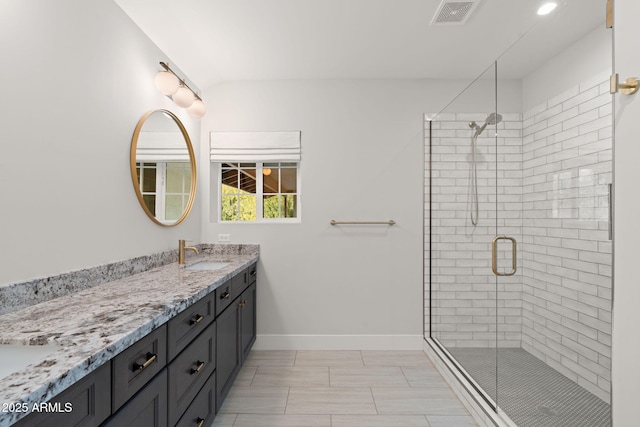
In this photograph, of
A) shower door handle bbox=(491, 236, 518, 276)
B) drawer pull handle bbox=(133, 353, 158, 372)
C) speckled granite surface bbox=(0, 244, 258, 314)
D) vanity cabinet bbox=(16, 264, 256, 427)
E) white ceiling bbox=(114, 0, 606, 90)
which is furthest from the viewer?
white ceiling bbox=(114, 0, 606, 90)

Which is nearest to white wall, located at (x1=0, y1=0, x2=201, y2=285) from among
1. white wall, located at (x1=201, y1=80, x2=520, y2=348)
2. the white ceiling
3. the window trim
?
the white ceiling

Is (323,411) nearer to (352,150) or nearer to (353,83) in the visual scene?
(352,150)

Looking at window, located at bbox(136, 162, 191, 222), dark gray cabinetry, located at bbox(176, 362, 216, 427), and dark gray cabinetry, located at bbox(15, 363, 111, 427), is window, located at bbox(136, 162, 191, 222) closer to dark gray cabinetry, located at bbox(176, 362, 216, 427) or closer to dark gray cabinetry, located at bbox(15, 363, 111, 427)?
dark gray cabinetry, located at bbox(176, 362, 216, 427)

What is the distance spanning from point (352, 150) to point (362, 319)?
159 centimetres

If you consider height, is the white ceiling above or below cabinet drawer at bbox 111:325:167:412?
above

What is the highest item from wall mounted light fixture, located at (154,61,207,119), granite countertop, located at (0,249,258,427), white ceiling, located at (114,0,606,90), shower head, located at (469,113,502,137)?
white ceiling, located at (114,0,606,90)

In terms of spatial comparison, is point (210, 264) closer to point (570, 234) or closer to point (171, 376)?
point (171, 376)

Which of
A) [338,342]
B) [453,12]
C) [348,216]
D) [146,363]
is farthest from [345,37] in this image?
[338,342]

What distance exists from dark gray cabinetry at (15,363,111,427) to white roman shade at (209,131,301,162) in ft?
7.85

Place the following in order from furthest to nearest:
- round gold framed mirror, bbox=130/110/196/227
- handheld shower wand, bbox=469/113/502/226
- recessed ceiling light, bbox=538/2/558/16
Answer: handheld shower wand, bbox=469/113/502/226 → round gold framed mirror, bbox=130/110/196/227 → recessed ceiling light, bbox=538/2/558/16

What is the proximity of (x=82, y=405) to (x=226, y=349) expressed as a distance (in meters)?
1.31

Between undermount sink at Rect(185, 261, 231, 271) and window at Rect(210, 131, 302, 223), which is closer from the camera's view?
undermount sink at Rect(185, 261, 231, 271)

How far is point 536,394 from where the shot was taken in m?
1.68

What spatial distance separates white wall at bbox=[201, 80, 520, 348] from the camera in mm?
3098
